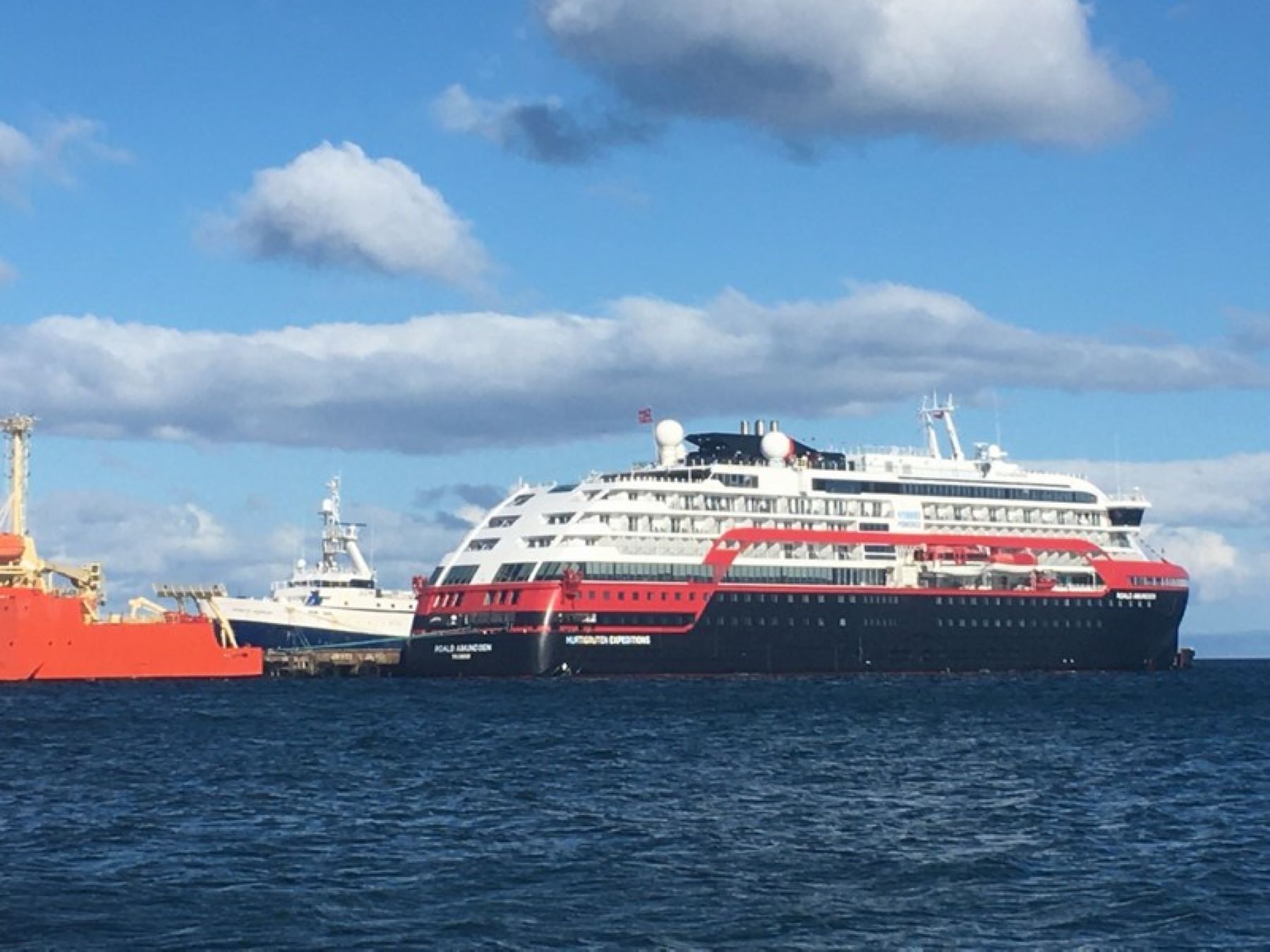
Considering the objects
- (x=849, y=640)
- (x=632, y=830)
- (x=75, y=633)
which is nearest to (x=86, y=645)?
(x=75, y=633)

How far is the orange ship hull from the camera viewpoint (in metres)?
93.3

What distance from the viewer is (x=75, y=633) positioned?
313ft

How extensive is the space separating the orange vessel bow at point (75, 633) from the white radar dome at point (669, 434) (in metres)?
30.5

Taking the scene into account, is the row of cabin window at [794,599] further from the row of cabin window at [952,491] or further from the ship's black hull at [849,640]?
the row of cabin window at [952,491]

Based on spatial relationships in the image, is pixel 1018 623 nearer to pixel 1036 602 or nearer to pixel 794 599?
pixel 1036 602

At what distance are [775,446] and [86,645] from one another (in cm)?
4351

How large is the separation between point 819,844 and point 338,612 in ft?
320

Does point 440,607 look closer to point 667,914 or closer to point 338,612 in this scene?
point 338,612

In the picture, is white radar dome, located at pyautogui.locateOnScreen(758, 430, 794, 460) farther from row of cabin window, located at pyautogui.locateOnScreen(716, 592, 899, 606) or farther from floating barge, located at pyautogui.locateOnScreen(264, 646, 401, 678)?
floating barge, located at pyautogui.locateOnScreen(264, 646, 401, 678)

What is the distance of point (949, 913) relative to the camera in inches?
1179

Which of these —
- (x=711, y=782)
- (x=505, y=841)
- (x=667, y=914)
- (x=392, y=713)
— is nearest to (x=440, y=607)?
(x=392, y=713)

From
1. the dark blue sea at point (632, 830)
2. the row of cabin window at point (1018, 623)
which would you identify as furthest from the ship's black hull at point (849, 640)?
the dark blue sea at point (632, 830)

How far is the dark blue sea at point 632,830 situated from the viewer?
2906 centimetres

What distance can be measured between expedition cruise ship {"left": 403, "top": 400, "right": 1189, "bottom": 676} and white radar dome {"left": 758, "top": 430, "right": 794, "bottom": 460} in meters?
0.15
